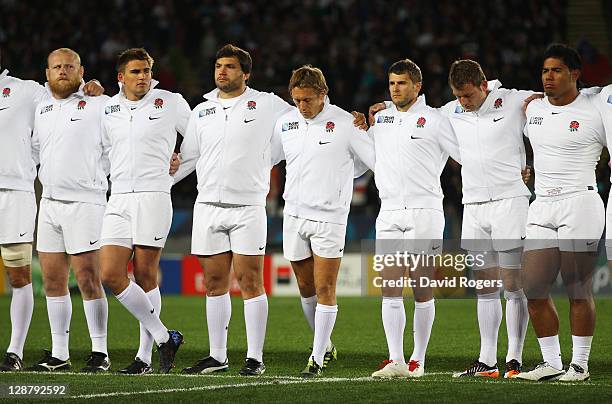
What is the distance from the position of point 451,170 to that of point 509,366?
8289mm

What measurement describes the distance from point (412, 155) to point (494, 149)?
626mm

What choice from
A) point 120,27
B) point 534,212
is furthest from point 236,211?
point 120,27

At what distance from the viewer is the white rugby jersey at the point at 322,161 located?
9430mm

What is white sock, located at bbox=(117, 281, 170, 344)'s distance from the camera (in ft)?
30.8

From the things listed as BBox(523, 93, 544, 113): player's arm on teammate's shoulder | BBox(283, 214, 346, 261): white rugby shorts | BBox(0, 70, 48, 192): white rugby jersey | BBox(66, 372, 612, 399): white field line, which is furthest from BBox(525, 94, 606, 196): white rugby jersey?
BBox(0, 70, 48, 192): white rugby jersey

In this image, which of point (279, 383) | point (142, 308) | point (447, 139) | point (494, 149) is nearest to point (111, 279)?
point (142, 308)

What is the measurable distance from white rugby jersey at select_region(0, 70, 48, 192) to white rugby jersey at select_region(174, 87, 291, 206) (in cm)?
141

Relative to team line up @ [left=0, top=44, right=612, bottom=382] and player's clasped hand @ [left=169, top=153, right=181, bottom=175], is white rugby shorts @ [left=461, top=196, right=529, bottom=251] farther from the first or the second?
player's clasped hand @ [left=169, top=153, right=181, bottom=175]

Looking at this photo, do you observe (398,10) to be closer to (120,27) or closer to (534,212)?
(120,27)

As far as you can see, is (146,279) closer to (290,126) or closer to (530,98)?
(290,126)

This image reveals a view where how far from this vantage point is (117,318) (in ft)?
50.6

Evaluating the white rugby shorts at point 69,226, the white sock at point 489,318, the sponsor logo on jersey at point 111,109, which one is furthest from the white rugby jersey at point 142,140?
the white sock at point 489,318

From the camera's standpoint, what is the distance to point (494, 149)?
9258mm

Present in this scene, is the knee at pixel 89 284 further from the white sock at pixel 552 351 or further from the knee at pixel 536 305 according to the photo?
the white sock at pixel 552 351
